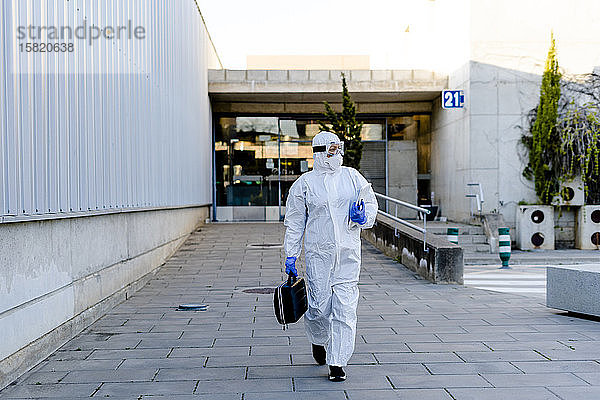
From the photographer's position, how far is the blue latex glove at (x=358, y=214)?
5.65 m

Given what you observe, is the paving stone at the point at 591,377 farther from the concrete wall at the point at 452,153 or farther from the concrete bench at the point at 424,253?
the concrete wall at the point at 452,153

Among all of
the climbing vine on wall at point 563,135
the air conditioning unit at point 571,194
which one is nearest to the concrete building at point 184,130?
the climbing vine on wall at point 563,135

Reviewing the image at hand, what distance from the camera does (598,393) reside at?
5.02 m

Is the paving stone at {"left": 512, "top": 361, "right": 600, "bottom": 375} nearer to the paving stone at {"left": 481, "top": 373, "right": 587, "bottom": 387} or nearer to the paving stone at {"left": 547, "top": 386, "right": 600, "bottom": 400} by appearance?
the paving stone at {"left": 481, "top": 373, "right": 587, "bottom": 387}

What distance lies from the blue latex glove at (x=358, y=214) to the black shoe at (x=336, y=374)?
1.16 meters

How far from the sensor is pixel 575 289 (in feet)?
27.0

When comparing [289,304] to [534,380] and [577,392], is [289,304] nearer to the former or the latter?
[534,380]

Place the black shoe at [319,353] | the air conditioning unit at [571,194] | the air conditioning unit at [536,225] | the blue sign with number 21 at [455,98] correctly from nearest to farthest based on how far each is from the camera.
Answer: the black shoe at [319,353]
the air conditioning unit at [536,225]
the air conditioning unit at [571,194]
the blue sign with number 21 at [455,98]

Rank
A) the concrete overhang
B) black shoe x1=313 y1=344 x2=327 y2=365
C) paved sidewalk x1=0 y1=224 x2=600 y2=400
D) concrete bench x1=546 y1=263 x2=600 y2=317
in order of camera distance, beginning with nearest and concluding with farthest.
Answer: paved sidewalk x1=0 y1=224 x2=600 y2=400, black shoe x1=313 y1=344 x2=327 y2=365, concrete bench x1=546 y1=263 x2=600 y2=317, the concrete overhang

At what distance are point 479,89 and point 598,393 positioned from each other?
15096 mm

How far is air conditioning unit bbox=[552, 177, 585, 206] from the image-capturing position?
1894 cm

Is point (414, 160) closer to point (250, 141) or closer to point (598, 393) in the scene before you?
point (250, 141)

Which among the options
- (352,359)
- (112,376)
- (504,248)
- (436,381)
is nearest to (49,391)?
(112,376)

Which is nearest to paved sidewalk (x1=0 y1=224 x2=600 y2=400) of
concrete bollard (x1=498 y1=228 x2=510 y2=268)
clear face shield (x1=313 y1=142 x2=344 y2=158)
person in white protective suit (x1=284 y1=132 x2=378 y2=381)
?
person in white protective suit (x1=284 y1=132 x2=378 y2=381)
